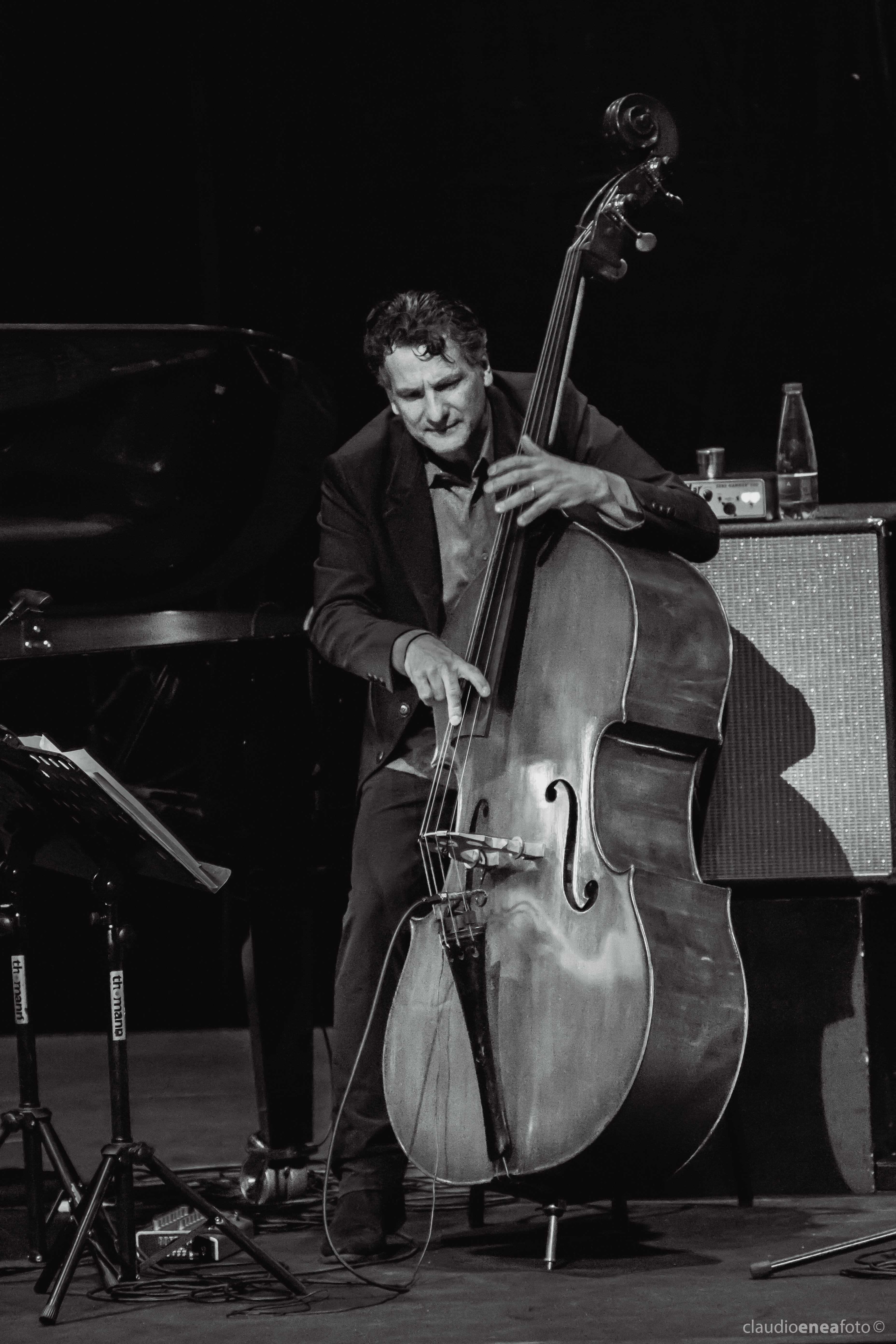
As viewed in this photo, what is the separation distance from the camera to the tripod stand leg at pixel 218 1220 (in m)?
2.32

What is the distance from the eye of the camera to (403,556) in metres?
2.89

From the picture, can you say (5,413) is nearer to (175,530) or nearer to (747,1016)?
(175,530)

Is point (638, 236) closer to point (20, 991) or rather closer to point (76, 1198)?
point (20, 991)

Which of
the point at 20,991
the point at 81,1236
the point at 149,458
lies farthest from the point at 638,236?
the point at 81,1236

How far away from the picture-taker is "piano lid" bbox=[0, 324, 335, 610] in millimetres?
3371

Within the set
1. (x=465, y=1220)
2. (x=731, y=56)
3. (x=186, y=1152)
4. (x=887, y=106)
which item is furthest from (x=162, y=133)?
(x=465, y=1220)

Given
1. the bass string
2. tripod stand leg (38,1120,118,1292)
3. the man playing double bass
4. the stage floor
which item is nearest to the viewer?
the stage floor

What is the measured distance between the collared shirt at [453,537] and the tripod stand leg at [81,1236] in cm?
83

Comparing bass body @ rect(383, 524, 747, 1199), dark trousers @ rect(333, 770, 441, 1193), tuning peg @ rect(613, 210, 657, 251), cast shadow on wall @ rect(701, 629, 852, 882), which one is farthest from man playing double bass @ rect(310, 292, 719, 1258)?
cast shadow on wall @ rect(701, 629, 852, 882)

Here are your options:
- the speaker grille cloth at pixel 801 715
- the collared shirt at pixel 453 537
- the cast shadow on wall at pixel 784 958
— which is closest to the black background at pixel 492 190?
the speaker grille cloth at pixel 801 715

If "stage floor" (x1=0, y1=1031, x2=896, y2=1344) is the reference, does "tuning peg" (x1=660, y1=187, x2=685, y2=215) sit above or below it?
above

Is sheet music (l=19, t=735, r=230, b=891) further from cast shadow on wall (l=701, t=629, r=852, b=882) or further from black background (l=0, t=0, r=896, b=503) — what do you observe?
black background (l=0, t=0, r=896, b=503)

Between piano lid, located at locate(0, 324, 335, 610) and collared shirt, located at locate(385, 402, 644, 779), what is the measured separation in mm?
680

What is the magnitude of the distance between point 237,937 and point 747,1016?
2.46 metres
